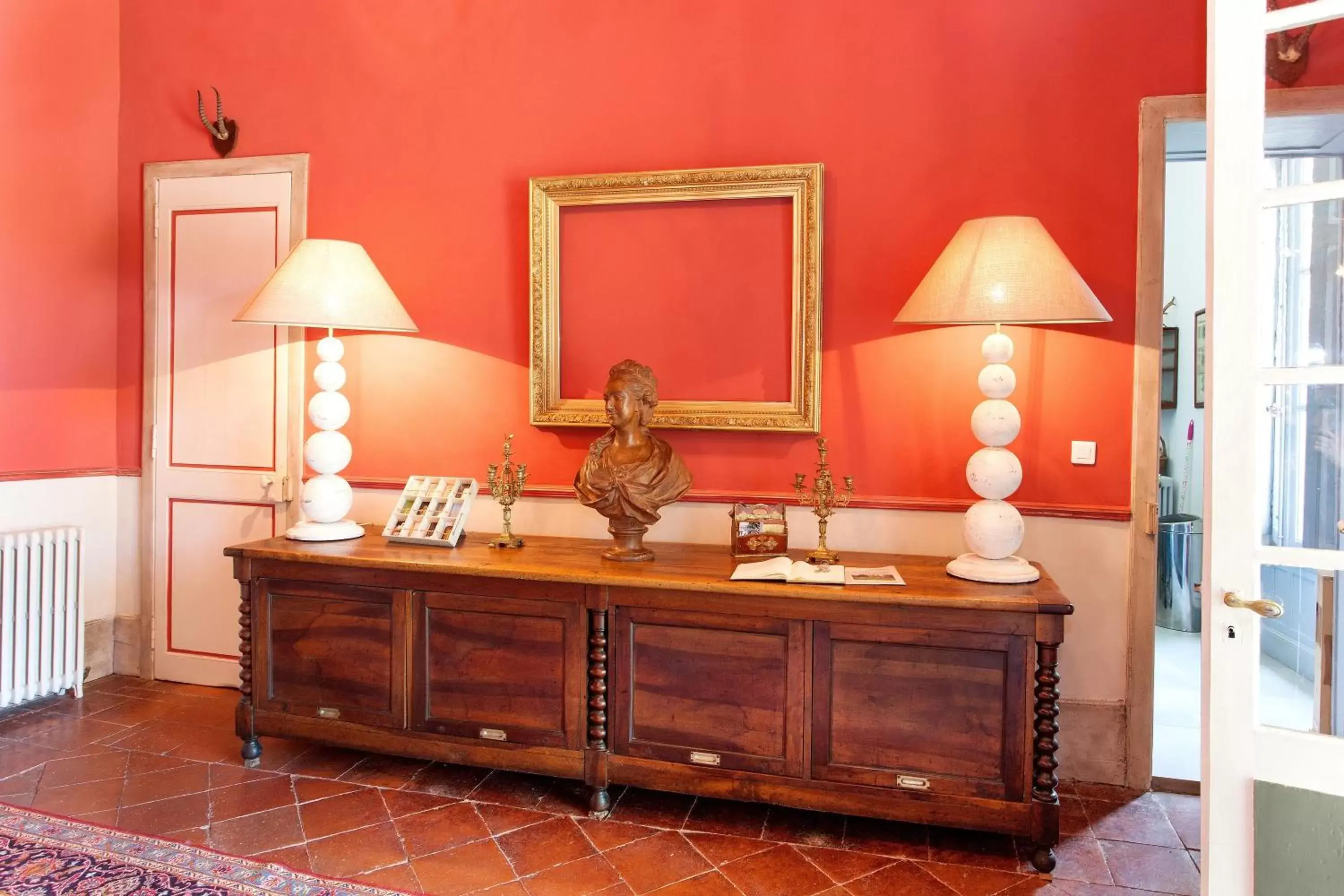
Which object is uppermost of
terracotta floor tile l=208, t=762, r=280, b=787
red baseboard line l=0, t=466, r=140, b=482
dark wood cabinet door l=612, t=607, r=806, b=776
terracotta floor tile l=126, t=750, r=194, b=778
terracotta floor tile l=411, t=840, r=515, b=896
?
red baseboard line l=0, t=466, r=140, b=482

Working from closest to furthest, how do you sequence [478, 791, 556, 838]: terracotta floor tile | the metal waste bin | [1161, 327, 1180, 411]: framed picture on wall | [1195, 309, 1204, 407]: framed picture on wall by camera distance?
[478, 791, 556, 838]: terracotta floor tile, the metal waste bin, [1195, 309, 1204, 407]: framed picture on wall, [1161, 327, 1180, 411]: framed picture on wall

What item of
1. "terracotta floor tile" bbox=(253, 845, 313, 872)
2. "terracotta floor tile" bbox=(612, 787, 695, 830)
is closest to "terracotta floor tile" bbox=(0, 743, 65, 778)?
"terracotta floor tile" bbox=(253, 845, 313, 872)

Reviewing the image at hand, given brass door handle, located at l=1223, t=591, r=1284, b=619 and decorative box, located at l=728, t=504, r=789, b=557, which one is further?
decorative box, located at l=728, t=504, r=789, b=557

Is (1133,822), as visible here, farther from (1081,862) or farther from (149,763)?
(149,763)

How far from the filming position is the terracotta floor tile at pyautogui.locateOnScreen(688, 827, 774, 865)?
2.78 metres

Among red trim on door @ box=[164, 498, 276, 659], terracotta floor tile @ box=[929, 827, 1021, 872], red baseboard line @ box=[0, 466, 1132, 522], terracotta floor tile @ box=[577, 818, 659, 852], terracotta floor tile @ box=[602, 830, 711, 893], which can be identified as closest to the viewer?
terracotta floor tile @ box=[602, 830, 711, 893]

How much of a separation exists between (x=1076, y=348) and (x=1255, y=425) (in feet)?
5.00

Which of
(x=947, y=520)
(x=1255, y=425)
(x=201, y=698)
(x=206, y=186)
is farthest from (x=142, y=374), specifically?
(x=1255, y=425)

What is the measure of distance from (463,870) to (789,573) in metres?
1.35

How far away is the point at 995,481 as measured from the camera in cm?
295

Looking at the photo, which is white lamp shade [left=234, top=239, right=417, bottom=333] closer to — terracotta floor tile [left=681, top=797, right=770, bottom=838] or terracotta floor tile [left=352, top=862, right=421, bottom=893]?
terracotta floor tile [left=352, top=862, right=421, bottom=893]

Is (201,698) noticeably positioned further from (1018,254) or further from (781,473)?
(1018,254)

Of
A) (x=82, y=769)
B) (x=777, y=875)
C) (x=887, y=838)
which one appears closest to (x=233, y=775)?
(x=82, y=769)

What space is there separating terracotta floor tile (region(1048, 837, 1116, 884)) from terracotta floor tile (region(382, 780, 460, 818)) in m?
1.98
